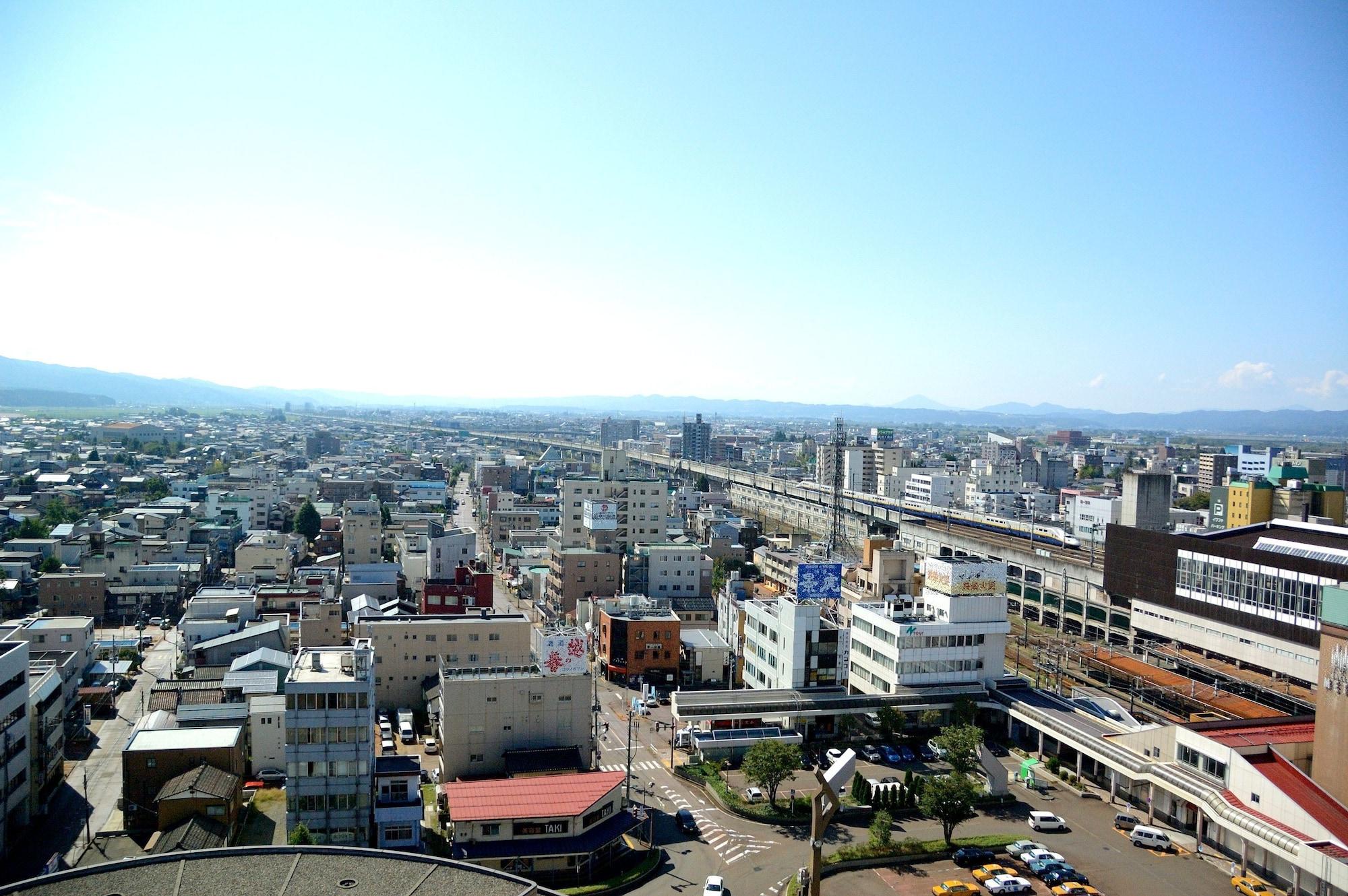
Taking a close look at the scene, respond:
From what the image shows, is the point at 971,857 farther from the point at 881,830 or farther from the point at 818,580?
the point at 818,580

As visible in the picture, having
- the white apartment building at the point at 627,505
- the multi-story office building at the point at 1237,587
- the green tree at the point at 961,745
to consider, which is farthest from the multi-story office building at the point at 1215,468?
the green tree at the point at 961,745

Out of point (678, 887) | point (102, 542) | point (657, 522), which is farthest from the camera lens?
point (657, 522)

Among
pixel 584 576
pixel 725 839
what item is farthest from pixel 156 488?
pixel 725 839

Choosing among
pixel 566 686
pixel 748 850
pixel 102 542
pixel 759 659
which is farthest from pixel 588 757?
pixel 102 542

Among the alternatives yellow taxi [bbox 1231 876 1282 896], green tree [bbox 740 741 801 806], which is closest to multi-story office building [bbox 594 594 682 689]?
green tree [bbox 740 741 801 806]

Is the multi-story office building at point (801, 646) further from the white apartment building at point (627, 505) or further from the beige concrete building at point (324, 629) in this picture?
the white apartment building at point (627, 505)

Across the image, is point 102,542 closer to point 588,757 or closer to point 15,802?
point 15,802

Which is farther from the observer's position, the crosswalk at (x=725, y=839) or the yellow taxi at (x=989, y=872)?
the crosswalk at (x=725, y=839)

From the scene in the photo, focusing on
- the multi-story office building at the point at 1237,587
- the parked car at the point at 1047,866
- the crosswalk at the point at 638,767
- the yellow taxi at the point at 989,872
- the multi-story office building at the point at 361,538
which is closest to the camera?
the yellow taxi at the point at 989,872
